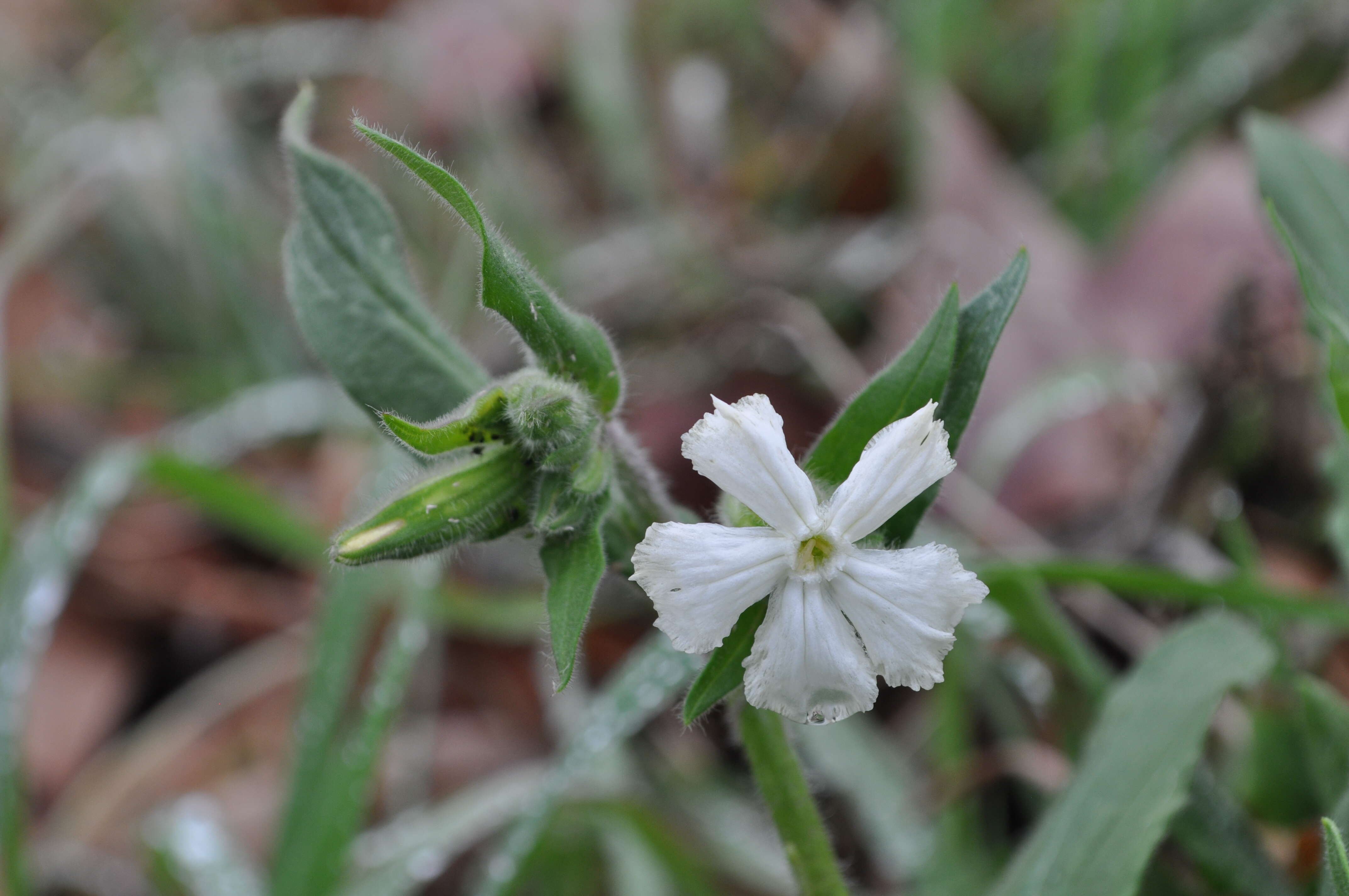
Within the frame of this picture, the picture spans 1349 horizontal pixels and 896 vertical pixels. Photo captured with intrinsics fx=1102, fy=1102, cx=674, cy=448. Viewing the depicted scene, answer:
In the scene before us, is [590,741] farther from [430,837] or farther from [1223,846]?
[1223,846]

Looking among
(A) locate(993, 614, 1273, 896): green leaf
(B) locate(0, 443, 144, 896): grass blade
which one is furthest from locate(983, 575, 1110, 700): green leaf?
(B) locate(0, 443, 144, 896): grass blade

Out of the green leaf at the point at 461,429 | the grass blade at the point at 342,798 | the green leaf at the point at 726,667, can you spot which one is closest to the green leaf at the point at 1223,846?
the green leaf at the point at 726,667

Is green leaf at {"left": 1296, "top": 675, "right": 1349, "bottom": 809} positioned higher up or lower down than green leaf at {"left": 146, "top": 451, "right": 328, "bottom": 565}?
higher up

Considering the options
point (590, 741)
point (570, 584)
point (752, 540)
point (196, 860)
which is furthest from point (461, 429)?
point (196, 860)

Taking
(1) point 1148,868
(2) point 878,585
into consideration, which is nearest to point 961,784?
(1) point 1148,868

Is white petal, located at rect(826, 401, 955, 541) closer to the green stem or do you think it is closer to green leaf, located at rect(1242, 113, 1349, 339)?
the green stem
